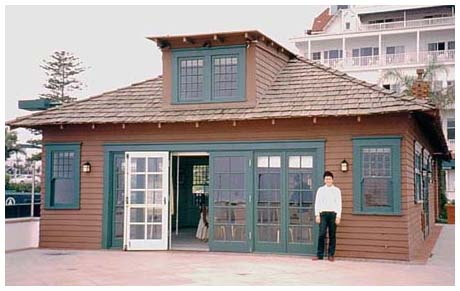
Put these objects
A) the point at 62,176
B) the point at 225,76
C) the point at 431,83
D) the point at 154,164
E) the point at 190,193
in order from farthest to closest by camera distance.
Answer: the point at 431,83
the point at 190,193
the point at 62,176
the point at 154,164
the point at 225,76

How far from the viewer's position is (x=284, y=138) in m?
11.3

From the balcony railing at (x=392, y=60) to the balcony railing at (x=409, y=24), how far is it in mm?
1690

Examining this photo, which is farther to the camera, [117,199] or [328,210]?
[117,199]

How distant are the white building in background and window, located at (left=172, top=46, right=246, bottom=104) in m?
22.3

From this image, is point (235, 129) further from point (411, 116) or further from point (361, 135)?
point (411, 116)

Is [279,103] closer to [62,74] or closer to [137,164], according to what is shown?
[137,164]

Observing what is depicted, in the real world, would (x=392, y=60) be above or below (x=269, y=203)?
above

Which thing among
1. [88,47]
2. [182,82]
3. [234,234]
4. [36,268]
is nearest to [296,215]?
[234,234]

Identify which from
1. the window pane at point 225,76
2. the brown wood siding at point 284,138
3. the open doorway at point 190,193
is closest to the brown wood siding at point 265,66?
the window pane at point 225,76

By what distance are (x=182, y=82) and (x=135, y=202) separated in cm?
251

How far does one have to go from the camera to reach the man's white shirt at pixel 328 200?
10.5 metres

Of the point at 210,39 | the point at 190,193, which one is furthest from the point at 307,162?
the point at 190,193

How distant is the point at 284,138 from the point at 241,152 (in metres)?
0.86

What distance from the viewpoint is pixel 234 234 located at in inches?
458
